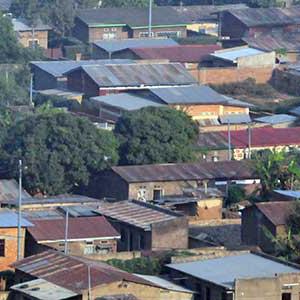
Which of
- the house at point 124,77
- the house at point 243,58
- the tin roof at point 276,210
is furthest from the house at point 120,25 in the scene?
the tin roof at point 276,210

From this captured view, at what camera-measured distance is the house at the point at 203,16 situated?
51219 mm

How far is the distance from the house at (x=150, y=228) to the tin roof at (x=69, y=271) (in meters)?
2.28

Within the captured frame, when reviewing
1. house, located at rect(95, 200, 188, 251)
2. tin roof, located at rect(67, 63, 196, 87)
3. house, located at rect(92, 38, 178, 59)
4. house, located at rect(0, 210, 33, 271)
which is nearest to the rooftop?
house, located at rect(95, 200, 188, 251)

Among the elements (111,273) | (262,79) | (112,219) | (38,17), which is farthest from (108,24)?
(111,273)

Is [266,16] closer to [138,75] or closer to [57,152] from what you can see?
[138,75]

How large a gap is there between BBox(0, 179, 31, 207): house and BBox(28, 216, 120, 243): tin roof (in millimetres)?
2357

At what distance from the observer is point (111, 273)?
75.2 feet

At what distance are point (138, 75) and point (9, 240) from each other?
15374 mm

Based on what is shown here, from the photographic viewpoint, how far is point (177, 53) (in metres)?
44.8

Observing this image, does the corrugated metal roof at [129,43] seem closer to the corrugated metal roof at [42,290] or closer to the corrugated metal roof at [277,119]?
the corrugated metal roof at [277,119]

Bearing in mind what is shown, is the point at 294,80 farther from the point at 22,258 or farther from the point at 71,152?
the point at 22,258

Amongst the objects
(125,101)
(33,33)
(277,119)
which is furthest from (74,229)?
(33,33)

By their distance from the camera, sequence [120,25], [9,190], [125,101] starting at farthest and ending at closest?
[120,25]
[125,101]
[9,190]

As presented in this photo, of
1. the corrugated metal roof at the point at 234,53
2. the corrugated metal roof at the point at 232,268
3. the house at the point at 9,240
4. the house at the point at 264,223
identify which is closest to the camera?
the corrugated metal roof at the point at 232,268
